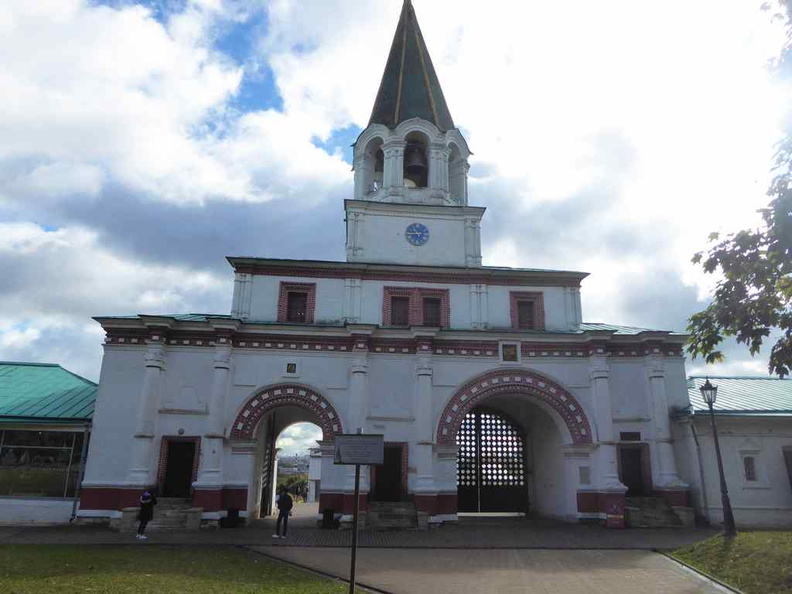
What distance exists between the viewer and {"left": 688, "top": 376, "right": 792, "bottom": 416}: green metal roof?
20922 millimetres

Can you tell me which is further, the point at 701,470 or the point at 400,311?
the point at 400,311

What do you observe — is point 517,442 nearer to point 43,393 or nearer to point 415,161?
point 415,161

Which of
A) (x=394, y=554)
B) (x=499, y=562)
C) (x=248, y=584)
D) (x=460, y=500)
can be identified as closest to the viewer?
(x=248, y=584)

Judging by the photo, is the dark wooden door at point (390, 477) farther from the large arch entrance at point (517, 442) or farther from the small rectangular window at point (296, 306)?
the small rectangular window at point (296, 306)

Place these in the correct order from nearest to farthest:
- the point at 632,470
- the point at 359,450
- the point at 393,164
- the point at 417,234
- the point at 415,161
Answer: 1. the point at 359,450
2. the point at 632,470
3. the point at 417,234
4. the point at 393,164
5. the point at 415,161

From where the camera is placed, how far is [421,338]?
67.1 ft

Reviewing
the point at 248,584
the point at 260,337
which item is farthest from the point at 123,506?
the point at 248,584

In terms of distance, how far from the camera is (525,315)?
22.4 m

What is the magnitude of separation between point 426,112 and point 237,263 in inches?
417

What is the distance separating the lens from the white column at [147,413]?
18516 mm

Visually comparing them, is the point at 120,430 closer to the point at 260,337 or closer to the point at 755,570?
the point at 260,337

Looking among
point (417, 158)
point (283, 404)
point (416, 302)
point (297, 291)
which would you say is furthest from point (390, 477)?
point (417, 158)

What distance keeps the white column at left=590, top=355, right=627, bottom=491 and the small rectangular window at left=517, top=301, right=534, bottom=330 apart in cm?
268

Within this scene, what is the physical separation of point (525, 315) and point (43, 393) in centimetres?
1808
